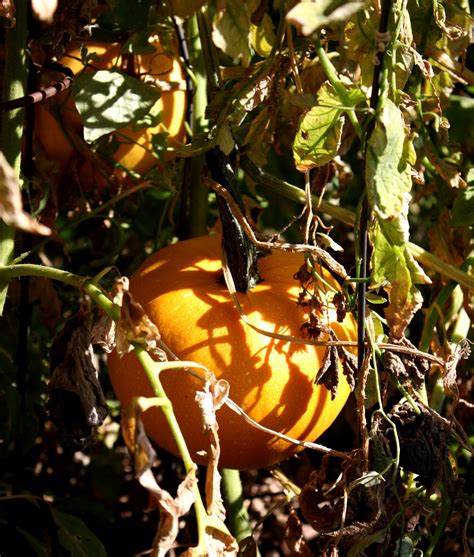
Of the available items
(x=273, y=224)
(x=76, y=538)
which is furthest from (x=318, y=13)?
(x=273, y=224)

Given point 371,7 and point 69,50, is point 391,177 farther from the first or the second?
point 69,50

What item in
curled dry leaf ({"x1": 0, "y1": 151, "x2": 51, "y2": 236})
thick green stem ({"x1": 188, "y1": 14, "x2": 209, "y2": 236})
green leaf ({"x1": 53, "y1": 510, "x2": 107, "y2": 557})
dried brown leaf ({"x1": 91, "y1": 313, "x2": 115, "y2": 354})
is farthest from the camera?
thick green stem ({"x1": 188, "y1": 14, "x2": 209, "y2": 236})

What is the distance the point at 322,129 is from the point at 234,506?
1.72ft

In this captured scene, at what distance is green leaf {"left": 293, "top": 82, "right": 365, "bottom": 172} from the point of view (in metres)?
0.76

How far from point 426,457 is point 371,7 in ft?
1.44

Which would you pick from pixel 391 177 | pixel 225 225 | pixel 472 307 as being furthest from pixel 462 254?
pixel 391 177

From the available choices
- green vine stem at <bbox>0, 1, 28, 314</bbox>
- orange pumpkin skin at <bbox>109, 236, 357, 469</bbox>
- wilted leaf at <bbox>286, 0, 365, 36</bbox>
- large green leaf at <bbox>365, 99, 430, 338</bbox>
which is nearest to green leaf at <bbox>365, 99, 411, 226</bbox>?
large green leaf at <bbox>365, 99, 430, 338</bbox>

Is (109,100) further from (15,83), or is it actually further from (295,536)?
(295,536)

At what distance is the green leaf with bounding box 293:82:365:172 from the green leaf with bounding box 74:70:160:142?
212 millimetres

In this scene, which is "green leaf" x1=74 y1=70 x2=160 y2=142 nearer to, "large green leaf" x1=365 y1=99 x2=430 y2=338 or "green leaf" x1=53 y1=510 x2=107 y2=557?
"large green leaf" x1=365 y1=99 x2=430 y2=338

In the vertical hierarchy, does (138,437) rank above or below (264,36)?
below

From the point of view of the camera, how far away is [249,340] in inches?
34.0

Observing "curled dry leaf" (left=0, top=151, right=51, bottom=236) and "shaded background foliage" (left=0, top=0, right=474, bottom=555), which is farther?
"shaded background foliage" (left=0, top=0, right=474, bottom=555)

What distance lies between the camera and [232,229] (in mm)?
906
